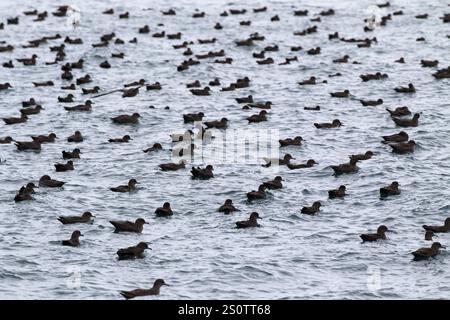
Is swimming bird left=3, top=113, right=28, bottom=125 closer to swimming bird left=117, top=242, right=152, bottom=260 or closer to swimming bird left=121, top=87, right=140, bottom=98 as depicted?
swimming bird left=121, top=87, right=140, bottom=98

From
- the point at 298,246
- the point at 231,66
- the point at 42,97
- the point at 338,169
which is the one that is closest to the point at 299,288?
the point at 298,246

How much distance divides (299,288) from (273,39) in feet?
114

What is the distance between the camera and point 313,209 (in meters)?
35.2

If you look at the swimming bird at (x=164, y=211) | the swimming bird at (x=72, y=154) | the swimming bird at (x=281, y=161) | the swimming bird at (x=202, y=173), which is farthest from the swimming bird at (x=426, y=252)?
Answer: the swimming bird at (x=72, y=154)

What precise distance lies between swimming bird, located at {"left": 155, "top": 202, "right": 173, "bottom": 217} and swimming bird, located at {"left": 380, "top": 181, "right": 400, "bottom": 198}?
6.52m

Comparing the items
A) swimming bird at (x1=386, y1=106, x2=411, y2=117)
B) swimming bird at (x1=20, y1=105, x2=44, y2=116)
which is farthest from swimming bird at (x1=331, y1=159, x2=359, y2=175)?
swimming bird at (x1=20, y1=105, x2=44, y2=116)

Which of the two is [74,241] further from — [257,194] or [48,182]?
[257,194]

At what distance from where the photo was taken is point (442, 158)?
A: 135ft

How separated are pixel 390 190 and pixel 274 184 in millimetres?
3486

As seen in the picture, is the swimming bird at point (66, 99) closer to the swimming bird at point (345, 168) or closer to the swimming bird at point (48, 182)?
the swimming bird at point (48, 182)

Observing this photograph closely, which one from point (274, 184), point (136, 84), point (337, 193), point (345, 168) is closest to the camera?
point (337, 193)

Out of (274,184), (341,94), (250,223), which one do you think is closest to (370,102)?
(341,94)

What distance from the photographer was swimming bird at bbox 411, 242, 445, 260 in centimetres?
3116
